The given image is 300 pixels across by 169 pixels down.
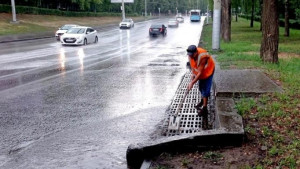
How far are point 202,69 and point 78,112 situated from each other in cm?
280

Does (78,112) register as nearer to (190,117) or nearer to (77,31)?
(190,117)

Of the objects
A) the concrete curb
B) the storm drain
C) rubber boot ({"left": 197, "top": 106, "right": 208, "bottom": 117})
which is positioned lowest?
the storm drain

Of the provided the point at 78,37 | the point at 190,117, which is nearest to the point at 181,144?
the point at 190,117

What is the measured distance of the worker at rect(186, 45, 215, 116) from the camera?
6.82 m

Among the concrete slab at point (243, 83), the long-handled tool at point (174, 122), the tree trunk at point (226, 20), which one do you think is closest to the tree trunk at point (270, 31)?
the concrete slab at point (243, 83)

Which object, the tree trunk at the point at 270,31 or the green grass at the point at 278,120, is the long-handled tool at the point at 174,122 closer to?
the green grass at the point at 278,120

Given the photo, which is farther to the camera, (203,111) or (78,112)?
(78,112)

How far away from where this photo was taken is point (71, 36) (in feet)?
87.2

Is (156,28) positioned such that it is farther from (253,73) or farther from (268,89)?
(268,89)

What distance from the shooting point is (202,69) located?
22.9 feet

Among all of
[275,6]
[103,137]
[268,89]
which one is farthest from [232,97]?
[275,6]

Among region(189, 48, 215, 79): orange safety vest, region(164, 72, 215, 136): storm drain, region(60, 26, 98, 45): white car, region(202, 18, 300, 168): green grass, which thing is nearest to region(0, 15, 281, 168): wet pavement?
region(164, 72, 215, 136): storm drain

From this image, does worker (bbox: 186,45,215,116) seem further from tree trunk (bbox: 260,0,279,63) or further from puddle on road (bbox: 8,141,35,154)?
tree trunk (bbox: 260,0,279,63)

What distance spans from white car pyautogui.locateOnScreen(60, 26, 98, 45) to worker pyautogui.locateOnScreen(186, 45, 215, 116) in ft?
66.4
